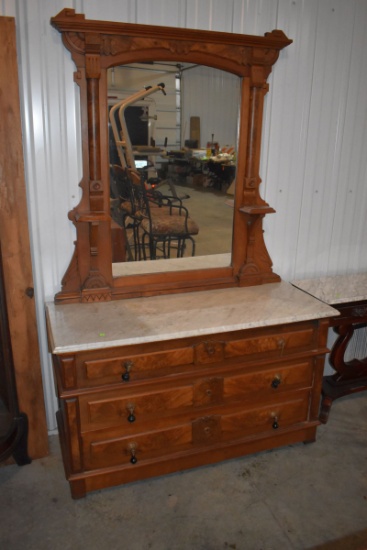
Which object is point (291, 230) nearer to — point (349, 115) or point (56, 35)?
point (349, 115)

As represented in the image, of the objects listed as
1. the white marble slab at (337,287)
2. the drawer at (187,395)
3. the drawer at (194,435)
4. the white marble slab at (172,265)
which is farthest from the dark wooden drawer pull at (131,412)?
the white marble slab at (337,287)

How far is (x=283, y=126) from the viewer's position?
2566mm

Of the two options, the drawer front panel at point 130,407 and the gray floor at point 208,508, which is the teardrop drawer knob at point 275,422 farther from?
the drawer front panel at point 130,407

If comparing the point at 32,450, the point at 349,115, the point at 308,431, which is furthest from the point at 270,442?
the point at 349,115

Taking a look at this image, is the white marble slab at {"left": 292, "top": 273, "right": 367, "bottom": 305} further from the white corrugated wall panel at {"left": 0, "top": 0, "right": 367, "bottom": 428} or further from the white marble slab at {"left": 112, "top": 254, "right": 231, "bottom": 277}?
the white marble slab at {"left": 112, "top": 254, "right": 231, "bottom": 277}

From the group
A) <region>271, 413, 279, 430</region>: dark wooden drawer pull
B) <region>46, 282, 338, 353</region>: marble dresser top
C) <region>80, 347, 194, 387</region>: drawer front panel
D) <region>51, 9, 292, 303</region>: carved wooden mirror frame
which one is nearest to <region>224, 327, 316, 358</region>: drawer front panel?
<region>46, 282, 338, 353</region>: marble dresser top

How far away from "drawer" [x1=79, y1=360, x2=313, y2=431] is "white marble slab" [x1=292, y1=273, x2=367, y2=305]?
1.32 feet

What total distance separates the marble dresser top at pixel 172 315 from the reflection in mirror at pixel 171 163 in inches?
8.7

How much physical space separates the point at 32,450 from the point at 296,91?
2395mm

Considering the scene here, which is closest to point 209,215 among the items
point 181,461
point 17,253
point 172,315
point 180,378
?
point 172,315

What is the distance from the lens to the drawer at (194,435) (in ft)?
7.00

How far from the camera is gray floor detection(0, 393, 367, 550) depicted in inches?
78.0

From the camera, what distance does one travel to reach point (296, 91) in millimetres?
2547

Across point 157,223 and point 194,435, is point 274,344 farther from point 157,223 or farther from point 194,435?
point 157,223
